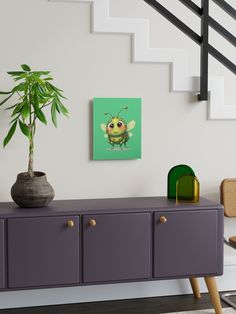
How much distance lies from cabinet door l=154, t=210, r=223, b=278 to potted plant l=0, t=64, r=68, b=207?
66 centimetres

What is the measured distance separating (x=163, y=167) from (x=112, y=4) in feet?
3.47

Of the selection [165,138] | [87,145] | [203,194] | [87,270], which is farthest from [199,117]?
[87,270]

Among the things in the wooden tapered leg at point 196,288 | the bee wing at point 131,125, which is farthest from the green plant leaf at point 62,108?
the wooden tapered leg at point 196,288

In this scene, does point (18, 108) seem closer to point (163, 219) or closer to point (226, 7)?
point (163, 219)

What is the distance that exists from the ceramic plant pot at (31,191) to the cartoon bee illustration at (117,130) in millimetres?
541

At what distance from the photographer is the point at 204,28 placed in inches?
145

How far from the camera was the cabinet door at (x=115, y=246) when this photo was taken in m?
3.26

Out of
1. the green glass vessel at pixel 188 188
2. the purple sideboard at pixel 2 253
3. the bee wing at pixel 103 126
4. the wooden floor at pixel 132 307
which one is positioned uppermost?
the bee wing at pixel 103 126

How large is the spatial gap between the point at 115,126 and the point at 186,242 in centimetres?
82

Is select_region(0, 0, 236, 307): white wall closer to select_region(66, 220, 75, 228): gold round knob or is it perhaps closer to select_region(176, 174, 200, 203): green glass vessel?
select_region(176, 174, 200, 203): green glass vessel

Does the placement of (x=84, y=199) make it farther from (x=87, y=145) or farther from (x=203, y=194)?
(x=203, y=194)

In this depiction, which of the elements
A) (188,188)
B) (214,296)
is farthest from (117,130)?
(214,296)

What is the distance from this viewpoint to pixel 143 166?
3734 mm

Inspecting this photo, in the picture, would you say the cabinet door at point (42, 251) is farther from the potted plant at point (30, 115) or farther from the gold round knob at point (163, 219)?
the gold round knob at point (163, 219)
